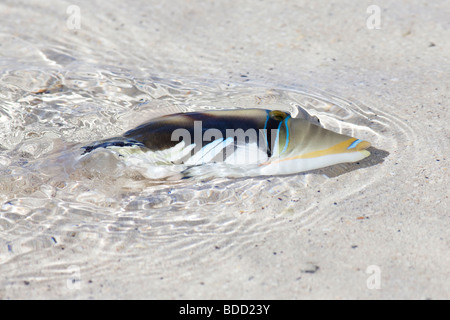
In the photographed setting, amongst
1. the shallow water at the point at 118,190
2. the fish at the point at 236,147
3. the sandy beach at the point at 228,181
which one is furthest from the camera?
the fish at the point at 236,147

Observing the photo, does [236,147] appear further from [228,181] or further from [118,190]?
[118,190]

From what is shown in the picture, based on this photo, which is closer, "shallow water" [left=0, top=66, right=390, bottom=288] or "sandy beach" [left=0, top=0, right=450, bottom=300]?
"sandy beach" [left=0, top=0, right=450, bottom=300]

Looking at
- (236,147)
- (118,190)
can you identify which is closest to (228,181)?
(236,147)

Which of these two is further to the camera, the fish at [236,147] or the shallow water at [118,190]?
the fish at [236,147]
